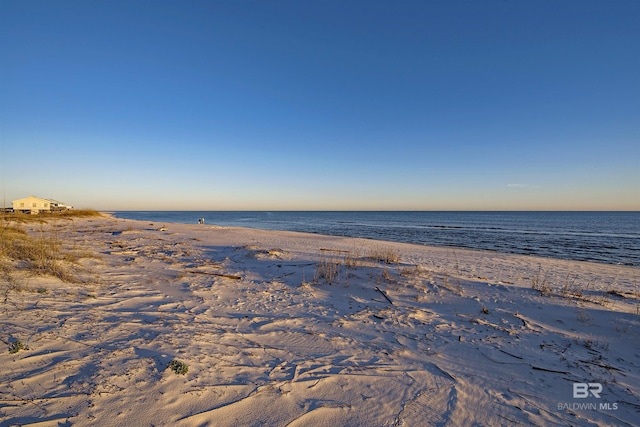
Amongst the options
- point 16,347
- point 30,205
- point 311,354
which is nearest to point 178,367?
point 311,354

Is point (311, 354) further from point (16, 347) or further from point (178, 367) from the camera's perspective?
point (16, 347)

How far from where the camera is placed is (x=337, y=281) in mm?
7668

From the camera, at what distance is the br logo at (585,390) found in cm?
330

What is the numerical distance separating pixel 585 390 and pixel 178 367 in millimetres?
4732

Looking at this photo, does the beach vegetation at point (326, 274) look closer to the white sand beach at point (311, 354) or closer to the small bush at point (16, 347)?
the white sand beach at point (311, 354)

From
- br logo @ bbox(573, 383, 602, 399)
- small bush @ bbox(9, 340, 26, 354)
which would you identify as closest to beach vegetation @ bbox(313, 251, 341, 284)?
br logo @ bbox(573, 383, 602, 399)

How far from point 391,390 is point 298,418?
1.12 m

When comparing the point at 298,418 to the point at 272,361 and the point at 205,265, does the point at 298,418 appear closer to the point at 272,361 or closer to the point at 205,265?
the point at 272,361

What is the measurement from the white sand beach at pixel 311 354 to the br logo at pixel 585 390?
0.05 feet

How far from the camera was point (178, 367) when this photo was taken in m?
3.29

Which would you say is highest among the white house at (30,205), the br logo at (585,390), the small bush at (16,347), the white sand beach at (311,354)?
the white house at (30,205)

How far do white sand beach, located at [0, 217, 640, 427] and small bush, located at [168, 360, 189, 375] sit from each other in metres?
0.04

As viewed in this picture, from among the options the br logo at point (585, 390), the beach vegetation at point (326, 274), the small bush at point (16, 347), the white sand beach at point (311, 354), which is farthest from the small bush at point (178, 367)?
the beach vegetation at point (326, 274)

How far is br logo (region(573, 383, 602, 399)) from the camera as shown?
3299 mm
